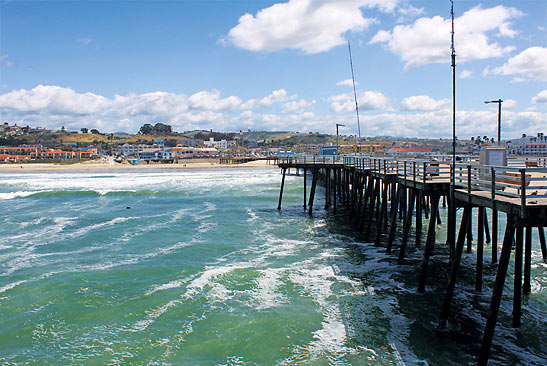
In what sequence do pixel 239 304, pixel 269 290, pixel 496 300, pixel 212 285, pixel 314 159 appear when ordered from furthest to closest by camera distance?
1. pixel 314 159
2. pixel 212 285
3. pixel 269 290
4. pixel 239 304
5. pixel 496 300

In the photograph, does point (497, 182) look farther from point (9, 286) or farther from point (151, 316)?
point (9, 286)

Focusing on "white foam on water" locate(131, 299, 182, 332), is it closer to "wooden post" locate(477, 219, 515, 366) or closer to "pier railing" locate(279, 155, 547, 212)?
"wooden post" locate(477, 219, 515, 366)

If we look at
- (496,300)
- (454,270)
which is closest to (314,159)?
(454,270)

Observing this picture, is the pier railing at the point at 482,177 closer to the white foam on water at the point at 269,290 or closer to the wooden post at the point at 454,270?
the wooden post at the point at 454,270

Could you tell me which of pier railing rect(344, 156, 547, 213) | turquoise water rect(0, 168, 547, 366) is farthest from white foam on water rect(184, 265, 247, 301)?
pier railing rect(344, 156, 547, 213)

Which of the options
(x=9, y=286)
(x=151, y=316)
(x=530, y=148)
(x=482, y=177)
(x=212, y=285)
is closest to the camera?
(x=151, y=316)

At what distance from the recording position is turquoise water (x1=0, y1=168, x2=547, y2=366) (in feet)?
29.8

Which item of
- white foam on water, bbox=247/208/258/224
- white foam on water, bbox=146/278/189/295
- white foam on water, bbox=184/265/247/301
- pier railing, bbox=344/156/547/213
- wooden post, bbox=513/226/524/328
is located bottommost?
white foam on water, bbox=146/278/189/295

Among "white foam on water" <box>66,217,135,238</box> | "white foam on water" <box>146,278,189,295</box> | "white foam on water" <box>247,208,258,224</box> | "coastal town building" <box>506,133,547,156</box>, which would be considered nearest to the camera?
"white foam on water" <box>146,278,189,295</box>

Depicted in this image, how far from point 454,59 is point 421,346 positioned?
249 inches

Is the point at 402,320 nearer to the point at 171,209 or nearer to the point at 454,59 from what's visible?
the point at 454,59

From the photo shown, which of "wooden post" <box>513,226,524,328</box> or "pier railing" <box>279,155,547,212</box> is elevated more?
"pier railing" <box>279,155,547,212</box>

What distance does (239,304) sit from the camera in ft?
38.6

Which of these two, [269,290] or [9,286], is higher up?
[269,290]
